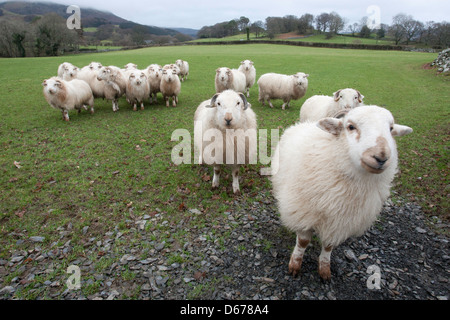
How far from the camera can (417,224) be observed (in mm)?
4711

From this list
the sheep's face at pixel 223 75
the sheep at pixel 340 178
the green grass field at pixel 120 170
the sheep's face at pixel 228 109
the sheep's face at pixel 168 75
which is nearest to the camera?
the sheep at pixel 340 178

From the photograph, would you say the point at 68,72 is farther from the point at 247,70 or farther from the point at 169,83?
the point at 247,70

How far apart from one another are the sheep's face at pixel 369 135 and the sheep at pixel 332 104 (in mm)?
4183

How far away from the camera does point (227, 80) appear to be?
1234 centimetres

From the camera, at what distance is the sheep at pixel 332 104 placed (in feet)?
23.8

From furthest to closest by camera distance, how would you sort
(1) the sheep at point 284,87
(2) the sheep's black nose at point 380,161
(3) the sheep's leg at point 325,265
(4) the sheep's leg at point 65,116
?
1. (1) the sheep at point 284,87
2. (4) the sheep's leg at point 65,116
3. (3) the sheep's leg at point 325,265
4. (2) the sheep's black nose at point 380,161

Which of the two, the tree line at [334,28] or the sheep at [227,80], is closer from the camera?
the sheep at [227,80]

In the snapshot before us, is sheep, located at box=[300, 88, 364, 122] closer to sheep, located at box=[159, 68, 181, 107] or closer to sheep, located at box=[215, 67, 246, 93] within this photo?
sheep, located at box=[215, 67, 246, 93]

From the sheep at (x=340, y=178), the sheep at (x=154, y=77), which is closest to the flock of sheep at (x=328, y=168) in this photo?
the sheep at (x=340, y=178)

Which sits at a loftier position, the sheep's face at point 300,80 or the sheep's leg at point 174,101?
the sheep's face at point 300,80

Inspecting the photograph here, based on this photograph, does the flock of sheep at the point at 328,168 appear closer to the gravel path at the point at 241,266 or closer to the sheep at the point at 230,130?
the sheep at the point at 230,130

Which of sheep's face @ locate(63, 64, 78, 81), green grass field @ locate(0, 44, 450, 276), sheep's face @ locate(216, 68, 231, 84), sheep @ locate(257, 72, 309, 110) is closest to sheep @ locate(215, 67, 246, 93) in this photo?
sheep's face @ locate(216, 68, 231, 84)
